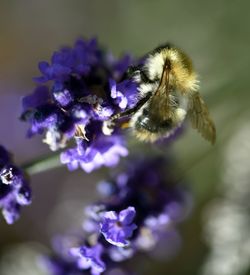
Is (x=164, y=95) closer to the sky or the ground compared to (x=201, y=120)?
closer to the sky

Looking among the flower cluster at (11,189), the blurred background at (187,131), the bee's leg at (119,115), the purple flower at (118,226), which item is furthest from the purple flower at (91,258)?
the blurred background at (187,131)

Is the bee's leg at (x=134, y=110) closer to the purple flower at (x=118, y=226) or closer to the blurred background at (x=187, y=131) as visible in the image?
the purple flower at (x=118, y=226)

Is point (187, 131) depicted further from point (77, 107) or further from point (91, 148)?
point (77, 107)

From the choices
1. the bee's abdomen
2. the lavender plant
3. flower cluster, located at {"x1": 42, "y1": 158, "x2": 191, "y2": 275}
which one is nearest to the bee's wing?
the bee's abdomen

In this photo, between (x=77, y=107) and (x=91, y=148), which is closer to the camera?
(x=77, y=107)

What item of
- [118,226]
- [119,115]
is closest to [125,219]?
[118,226]

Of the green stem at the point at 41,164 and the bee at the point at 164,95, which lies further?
the green stem at the point at 41,164

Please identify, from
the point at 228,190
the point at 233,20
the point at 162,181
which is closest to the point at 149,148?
the point at 162,181
